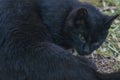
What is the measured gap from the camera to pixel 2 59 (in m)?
2.91

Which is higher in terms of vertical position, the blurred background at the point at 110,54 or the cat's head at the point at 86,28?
the cat's head at the point at 86,28

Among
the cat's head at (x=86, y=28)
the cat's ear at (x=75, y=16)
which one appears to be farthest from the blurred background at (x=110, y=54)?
the cat's ear at (x=75, y=16)

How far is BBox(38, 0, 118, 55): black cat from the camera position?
10.0 ft

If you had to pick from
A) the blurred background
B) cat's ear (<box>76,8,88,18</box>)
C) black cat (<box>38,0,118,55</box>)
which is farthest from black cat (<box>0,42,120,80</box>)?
the blurred background

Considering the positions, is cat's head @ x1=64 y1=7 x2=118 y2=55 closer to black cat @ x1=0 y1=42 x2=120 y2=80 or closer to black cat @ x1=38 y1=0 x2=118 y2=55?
black cat @ x1=38 y1=0 x2=118 y2=55

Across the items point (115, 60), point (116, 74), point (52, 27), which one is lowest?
point (115, 60)

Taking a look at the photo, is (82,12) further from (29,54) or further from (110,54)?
(110,54)

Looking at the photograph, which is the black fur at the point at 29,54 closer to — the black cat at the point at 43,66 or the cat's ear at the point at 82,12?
the black cat at the point at 43,66

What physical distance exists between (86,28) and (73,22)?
Result: 13 cm

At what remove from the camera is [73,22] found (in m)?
3.08

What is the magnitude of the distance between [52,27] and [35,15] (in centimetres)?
15

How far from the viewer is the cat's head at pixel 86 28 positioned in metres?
3.07

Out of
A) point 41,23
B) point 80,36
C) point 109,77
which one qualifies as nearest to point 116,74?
point 109,77

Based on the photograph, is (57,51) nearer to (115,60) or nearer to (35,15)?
(35,15)
